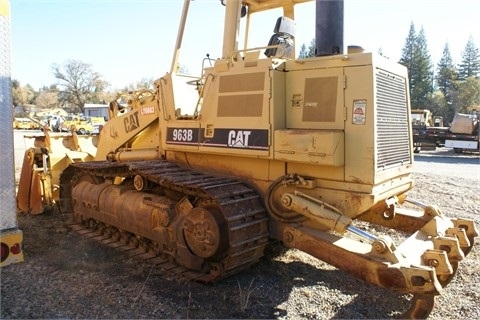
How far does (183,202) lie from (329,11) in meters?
2.70

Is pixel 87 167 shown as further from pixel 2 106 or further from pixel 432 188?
pixel 432 188

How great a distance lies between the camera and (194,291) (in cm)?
439

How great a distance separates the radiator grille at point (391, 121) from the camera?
414 centimetres

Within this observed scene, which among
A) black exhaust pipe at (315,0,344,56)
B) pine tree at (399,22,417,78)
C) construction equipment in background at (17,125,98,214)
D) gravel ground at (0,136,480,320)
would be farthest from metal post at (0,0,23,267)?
pine tree at (399,22,417,78)

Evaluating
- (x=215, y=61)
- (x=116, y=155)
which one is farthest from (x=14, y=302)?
(x=215, y=61)

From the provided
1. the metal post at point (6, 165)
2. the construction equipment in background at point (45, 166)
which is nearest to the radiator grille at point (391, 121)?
the metal post at point (6, 165)

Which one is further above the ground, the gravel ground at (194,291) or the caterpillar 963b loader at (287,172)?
the caterpillar 963b loader at (287,172)

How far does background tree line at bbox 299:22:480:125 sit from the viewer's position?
173ft

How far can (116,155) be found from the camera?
654cm

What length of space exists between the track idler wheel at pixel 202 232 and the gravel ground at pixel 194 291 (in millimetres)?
424

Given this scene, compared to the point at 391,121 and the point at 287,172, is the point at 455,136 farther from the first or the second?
the point at 287,172

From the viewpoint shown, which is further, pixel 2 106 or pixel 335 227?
pixel 335 227

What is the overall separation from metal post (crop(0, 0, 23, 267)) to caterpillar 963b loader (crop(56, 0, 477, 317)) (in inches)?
66.8

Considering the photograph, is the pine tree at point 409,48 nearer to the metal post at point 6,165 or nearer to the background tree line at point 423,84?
the background tree line at point 423,84
